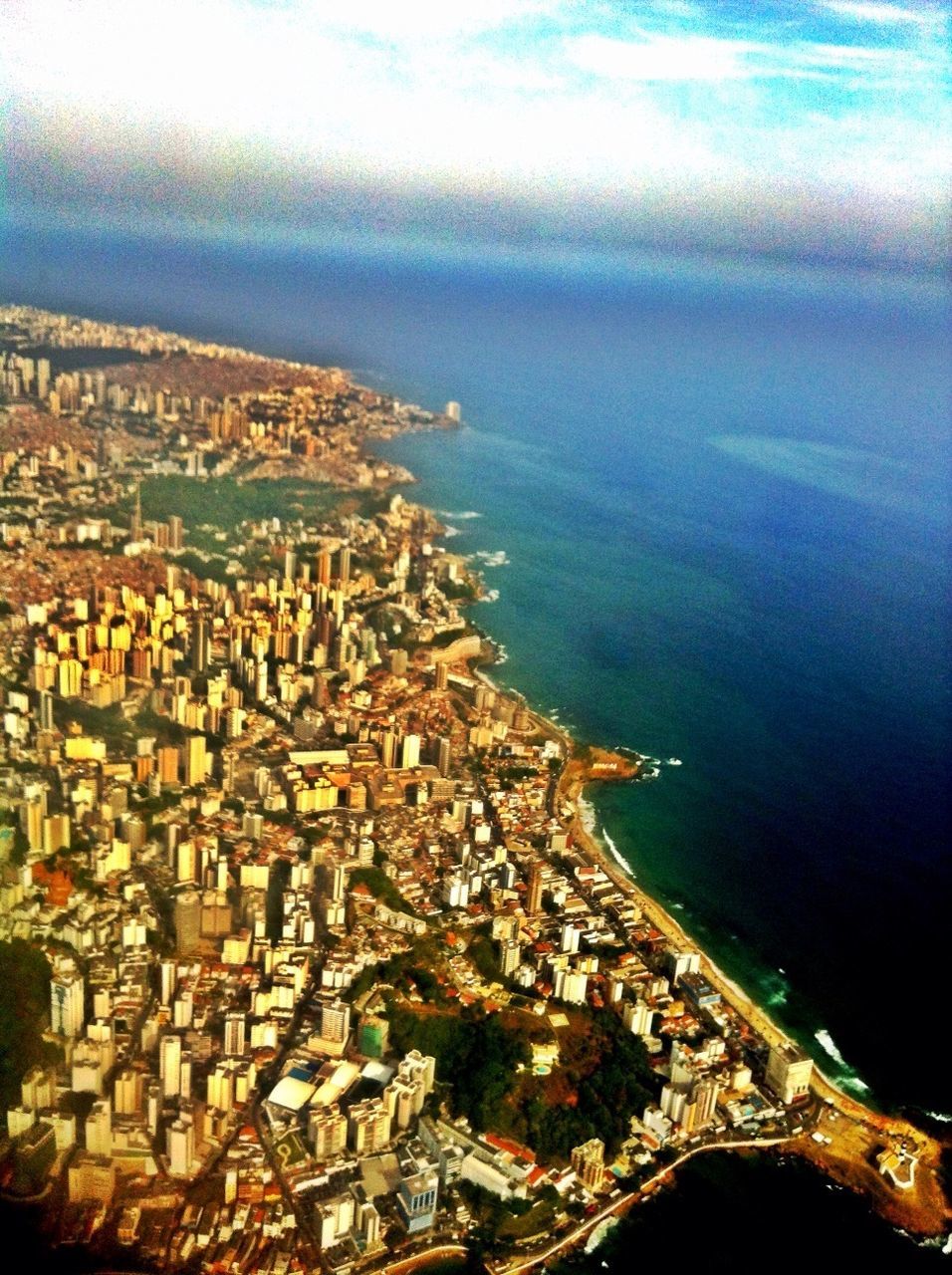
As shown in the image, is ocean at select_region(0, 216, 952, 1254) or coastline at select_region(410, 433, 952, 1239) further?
ocean at select_region(0, 216, 952, 1254)

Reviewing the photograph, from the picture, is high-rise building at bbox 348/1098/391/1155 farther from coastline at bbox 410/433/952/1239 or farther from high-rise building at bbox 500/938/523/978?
high-rise building at bbox 500/938/523/978

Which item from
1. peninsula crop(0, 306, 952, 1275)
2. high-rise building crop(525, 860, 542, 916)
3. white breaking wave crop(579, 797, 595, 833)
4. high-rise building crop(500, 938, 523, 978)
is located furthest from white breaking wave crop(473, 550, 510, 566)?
high-rise building crop(500, 938, 523, 978)

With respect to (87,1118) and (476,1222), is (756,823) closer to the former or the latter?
(476,1222)

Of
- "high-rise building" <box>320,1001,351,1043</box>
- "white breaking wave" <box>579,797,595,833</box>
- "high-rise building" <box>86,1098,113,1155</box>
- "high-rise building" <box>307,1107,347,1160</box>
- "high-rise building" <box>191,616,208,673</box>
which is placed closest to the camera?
"high-rise building" <box>86,1098,113,1155</box>

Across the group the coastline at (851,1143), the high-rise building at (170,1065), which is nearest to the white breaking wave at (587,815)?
the coastline at (851,1143)

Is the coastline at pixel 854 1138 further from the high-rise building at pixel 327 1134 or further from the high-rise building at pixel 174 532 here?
the high-rise building at pixel 174 532

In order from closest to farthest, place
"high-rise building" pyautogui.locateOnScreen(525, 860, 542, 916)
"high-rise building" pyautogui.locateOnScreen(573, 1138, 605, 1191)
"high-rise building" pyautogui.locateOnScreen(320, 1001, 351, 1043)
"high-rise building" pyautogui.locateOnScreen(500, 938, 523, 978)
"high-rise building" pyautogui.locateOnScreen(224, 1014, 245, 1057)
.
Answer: "high-rise building" pyautogui.locateOnScreen(573, 1138, 605, 1191) < "high-rise building" pyautogui.locateOnScreen(224, 1014, 245, 1057) < "high-rise building" pyautogui.locateOnScreen(320, 1001, 351, 1043) < "high-rise building" pyautogui.locateOnScreen(500, 938, 523, 978) < "high-rise building" pyautogui.locateOnScreen(525, 860, 542, 916)

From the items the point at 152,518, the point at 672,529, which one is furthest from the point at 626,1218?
the point at 672,529

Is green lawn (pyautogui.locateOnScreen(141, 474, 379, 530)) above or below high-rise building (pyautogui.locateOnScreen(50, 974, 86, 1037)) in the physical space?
above
